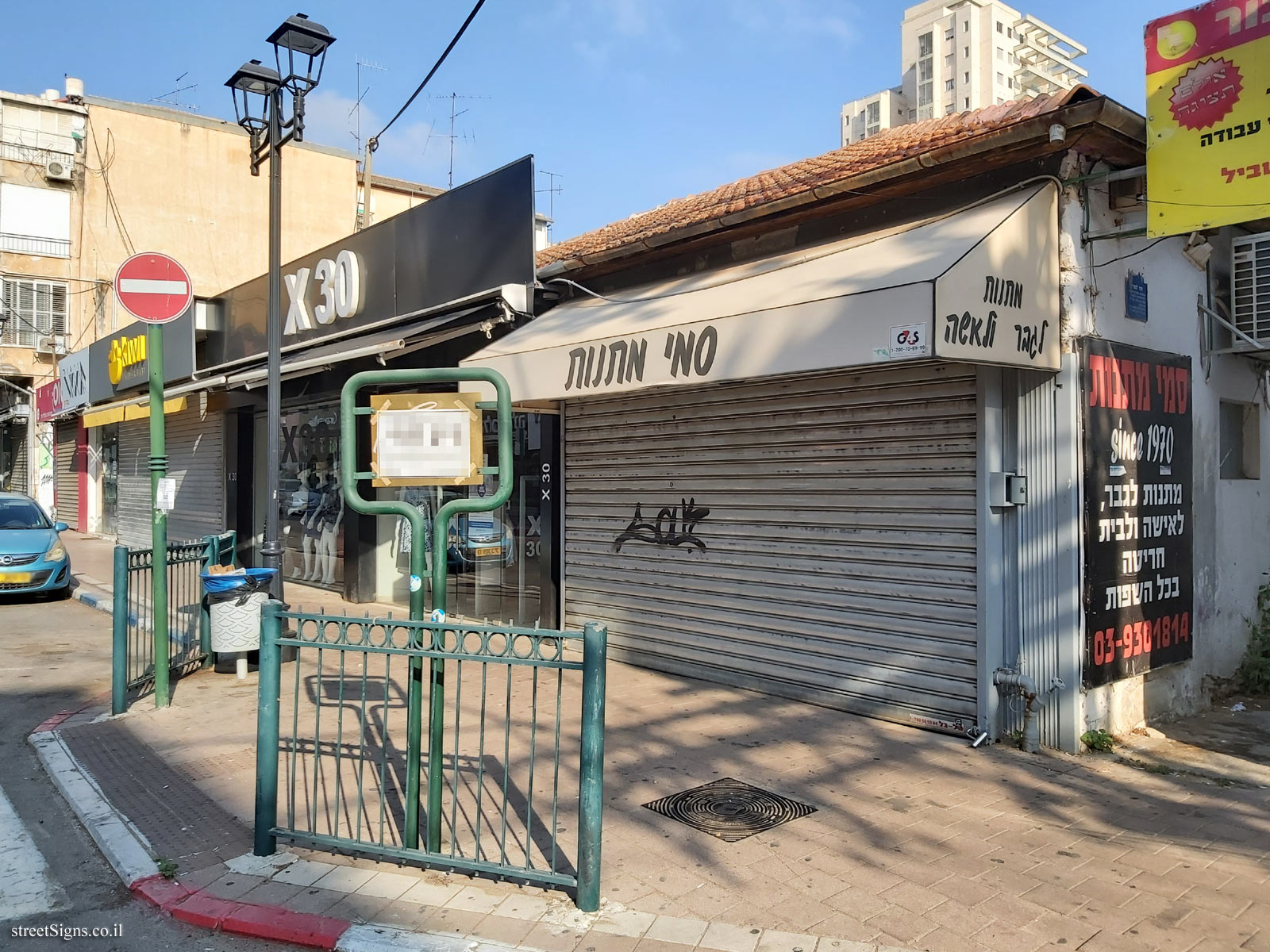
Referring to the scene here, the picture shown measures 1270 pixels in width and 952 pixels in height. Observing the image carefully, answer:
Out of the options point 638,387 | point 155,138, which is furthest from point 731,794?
point 155,138

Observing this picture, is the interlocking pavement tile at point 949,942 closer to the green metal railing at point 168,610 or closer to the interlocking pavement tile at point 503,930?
the interlocking pavement tile at point 503,930

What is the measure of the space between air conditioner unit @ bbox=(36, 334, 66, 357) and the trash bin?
1093 inches

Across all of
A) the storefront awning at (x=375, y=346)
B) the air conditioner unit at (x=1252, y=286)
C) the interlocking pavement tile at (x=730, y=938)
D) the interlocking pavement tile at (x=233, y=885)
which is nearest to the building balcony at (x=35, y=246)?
the storefront awning at (x=375, y=346)

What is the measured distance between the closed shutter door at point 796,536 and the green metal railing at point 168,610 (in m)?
3.52

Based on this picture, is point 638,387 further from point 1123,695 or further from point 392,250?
point 392,250

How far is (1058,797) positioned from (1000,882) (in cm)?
134

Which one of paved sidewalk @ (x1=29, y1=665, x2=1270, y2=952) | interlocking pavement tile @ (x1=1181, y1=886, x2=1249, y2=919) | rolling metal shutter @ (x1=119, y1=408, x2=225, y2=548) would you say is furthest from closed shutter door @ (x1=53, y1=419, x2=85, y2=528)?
interlocking pavement tile @ (x1=1181, y1=886, x2=1249, y2=919)

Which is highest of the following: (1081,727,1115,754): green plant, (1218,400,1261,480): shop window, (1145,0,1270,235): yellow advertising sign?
(1145,0,1270,235): yellow advertising sign

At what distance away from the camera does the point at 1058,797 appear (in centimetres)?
516

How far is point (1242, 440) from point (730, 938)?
694 centimetres

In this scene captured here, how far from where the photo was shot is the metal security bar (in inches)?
148

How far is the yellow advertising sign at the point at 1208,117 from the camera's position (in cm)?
539

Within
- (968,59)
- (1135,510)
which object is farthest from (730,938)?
(968,59)

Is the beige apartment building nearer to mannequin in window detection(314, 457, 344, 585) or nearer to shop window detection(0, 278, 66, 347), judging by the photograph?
shop window detection(0, 278, 66, 347)
